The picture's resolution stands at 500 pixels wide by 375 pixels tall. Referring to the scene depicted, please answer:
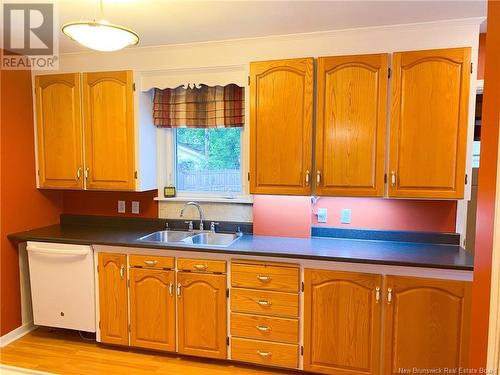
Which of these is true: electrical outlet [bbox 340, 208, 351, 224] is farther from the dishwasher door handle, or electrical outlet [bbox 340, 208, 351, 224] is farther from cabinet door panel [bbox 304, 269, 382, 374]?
the dishwasher door handle

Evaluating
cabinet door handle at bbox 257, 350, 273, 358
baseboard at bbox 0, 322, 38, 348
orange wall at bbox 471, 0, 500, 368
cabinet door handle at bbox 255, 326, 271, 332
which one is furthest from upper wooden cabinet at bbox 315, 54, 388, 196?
baseboard at bbox 0, 322, 38, 348

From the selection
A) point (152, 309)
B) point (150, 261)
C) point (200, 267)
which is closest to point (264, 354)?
point (200, 267)

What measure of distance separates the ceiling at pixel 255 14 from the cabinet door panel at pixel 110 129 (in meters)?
0.55

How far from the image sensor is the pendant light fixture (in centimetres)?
164

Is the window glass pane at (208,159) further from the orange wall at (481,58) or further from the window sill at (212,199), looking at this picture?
the orange wall at (481,58)

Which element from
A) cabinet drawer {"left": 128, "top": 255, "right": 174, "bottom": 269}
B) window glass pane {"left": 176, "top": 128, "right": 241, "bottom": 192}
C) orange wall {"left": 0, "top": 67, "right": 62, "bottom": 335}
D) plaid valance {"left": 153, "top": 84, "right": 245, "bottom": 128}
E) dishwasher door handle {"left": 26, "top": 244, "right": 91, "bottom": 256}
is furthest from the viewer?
window glass pane {"left": 176, "top": 128, "right": 241, "bottom": 192}

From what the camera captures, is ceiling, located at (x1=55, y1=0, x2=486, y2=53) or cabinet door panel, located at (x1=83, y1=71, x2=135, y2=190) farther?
cabinet door panel, located at (x1=83, y1=71, x2=135, y2=190)

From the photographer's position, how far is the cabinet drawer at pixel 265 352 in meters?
2.44

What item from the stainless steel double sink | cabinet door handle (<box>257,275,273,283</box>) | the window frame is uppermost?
the window frame

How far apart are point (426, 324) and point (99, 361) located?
2.26m

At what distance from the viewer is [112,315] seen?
2736mm

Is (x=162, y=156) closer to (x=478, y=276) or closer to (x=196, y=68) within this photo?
(x=196, y=68)

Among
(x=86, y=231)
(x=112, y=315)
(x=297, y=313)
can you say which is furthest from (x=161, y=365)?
(x=86, y=231)

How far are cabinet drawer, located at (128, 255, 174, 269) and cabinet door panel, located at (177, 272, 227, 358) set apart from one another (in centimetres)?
11
